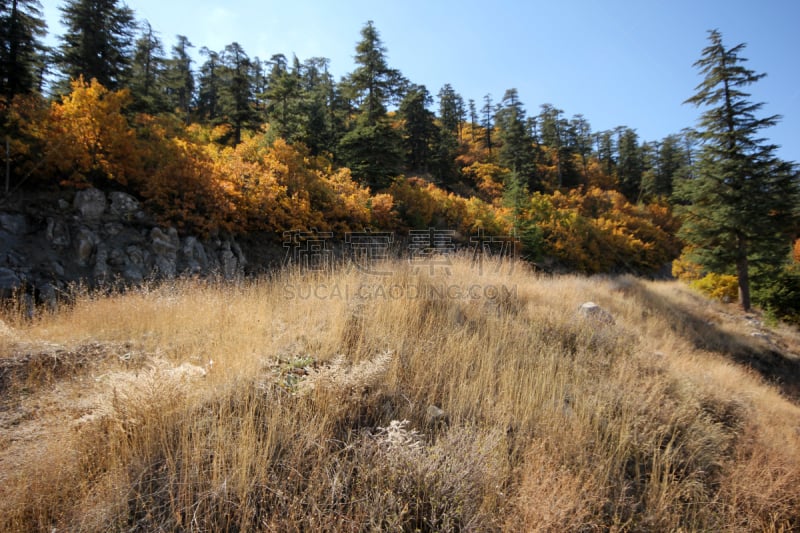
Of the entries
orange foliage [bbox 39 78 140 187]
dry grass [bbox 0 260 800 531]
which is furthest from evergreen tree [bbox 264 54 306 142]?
dry grass [bbox 0 260 800 531]

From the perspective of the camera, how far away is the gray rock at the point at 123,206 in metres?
8.20

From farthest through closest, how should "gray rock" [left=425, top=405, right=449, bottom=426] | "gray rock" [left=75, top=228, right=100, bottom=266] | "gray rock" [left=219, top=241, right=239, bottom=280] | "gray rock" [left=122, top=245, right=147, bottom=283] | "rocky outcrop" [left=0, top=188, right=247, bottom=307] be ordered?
"gray rock" [left=219, top=241, right=239, bottom=280]
"gray rock" [left=122, top=245, right=147, bottom=283]
"gray rock" [left=75, top=228, right=100, bottom=266]
"rocky outcrop" [left=0, top=188, right=247, bottom=307]
"gray rock" [left=425, top=405, right=449, bottom=426]

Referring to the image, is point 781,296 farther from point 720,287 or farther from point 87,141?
point 87,141

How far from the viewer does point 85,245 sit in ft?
24.4

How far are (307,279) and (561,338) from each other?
4.40m

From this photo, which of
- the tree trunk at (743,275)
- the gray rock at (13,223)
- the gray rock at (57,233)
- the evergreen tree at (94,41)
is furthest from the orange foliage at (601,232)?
the evergreen tree at (94,41)

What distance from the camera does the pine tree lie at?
45.6 feet

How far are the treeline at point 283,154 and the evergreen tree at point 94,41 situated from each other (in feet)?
0.23

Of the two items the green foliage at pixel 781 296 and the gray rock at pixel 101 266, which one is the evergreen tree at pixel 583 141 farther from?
the gray rock at pixel 101 266

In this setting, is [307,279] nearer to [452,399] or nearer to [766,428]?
[452,399]

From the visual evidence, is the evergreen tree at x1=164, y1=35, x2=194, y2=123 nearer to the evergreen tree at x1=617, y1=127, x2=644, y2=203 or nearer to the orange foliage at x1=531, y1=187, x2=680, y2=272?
the orange foliage at x1=531, y1=187, x2=680, y2=272

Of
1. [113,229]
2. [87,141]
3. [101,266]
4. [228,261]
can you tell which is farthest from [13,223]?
[228,261]

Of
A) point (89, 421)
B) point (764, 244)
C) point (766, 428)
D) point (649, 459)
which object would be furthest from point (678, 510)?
point (764, 244)

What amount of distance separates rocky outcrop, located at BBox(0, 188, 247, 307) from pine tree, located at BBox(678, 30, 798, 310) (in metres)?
20.7
